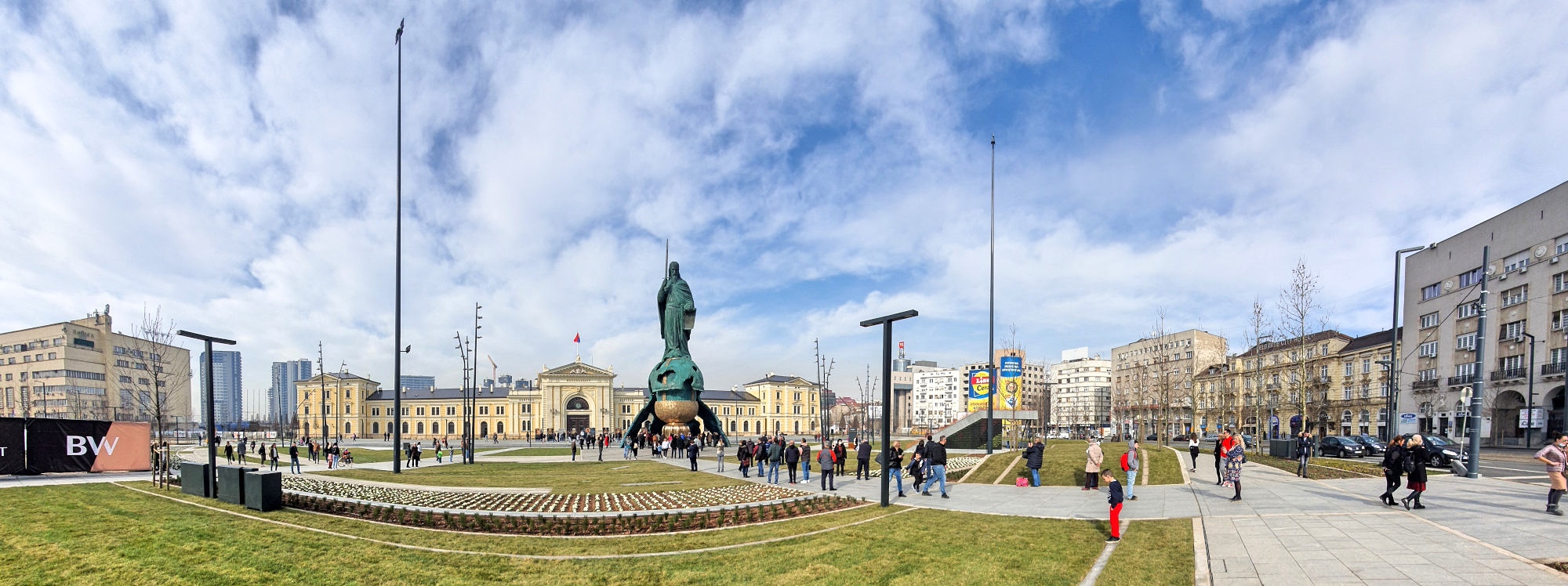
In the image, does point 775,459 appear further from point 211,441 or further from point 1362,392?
point 1362,392

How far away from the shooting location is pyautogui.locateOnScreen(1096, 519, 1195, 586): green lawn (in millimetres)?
8703

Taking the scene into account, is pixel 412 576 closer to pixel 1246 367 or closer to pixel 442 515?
pixel 442 515

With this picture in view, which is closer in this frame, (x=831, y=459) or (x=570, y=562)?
(x=570, y=562)

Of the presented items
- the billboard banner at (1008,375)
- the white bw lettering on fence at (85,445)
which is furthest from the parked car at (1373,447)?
the white bw lettering on fence at (85,445)

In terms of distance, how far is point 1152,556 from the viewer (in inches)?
388

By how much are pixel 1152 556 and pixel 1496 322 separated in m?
55.2

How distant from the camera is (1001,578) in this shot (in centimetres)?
899

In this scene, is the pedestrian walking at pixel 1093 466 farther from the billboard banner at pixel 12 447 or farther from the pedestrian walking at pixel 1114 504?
the billboard banner at pixel 12 447

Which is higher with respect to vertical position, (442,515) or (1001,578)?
(442,515)

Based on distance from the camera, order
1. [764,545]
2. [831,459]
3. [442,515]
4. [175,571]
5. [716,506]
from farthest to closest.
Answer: [831,459]
[716,506]
[442,515]
[764,545]
[175,571]

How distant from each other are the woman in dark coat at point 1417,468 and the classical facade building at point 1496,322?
31819 millimetres

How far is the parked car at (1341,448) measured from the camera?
1267 inches

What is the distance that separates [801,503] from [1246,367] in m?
79.5

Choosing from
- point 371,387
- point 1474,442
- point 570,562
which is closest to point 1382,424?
point 1474,442
